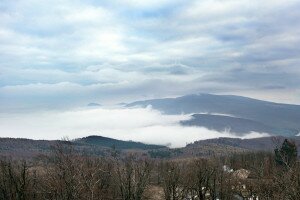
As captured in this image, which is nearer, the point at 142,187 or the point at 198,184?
the point at 142,187

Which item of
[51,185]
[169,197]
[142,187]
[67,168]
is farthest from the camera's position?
[169,197]

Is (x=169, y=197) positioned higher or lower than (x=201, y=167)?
lower

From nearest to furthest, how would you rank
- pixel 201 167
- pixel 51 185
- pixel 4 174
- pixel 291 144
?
pixel 51 185 → pixel 4 174 → pixel 201 167 → pixel 291 144

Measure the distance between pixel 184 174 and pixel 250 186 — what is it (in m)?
19.6

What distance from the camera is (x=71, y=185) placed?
210 feet

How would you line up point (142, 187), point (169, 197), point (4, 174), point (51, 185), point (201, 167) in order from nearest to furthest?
point (51, 185) < point (4, 174) < point (142, 187) < point (169, 197) < point (201, 167)

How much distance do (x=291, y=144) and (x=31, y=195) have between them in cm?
11044

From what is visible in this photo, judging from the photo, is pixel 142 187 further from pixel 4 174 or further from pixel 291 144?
pixel 291 144

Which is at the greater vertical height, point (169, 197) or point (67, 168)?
point (67, 168)

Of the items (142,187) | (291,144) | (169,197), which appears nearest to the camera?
(142,187)

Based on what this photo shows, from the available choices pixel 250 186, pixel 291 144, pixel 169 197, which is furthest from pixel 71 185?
pixel 291 144

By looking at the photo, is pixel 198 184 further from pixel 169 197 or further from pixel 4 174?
pixel 4 174

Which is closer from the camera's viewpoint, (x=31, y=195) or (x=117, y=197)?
(x=31, y=195)

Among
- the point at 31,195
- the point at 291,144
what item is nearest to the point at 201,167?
the point at 31,195
